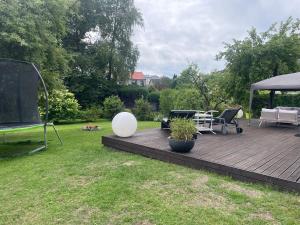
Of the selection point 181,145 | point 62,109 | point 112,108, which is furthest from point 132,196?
point 112,108

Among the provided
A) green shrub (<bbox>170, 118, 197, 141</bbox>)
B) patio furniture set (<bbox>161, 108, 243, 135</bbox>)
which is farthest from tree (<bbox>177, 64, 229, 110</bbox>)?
green shrub (<bbox>170, 118, 197, 141</bbox>)

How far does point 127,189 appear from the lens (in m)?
3.65

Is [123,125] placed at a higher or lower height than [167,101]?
lower

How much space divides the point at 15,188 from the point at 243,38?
13.4 metres

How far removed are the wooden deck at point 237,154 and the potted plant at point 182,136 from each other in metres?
0.14

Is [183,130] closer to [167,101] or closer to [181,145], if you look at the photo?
[181,145]

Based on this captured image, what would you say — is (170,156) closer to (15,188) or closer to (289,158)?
(289,158)

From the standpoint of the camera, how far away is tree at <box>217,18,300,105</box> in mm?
12891

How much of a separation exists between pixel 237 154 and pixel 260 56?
9.80m

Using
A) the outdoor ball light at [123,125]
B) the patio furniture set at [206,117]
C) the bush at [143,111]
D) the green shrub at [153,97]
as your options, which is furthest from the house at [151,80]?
the outdoor ball light at [123,125]

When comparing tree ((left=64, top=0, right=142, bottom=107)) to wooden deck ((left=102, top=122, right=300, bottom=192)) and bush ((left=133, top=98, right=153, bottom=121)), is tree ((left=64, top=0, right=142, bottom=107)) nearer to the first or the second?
bush ((left=133, top=98, right=153, bottom=121))

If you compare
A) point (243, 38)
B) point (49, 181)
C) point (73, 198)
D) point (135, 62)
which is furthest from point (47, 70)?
point (135, 62)

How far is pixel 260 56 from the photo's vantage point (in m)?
13.2

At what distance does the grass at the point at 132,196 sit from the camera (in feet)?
9.44
